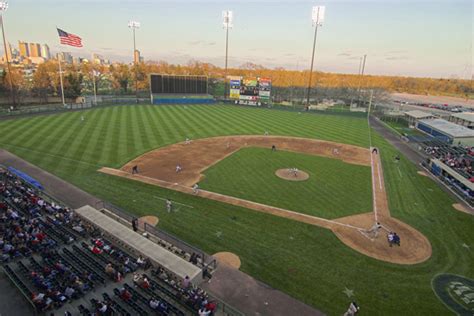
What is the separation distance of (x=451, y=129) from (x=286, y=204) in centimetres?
3880

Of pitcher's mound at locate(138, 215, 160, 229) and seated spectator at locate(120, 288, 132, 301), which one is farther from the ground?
seated spectator at locate(120, 288, 132, 301)

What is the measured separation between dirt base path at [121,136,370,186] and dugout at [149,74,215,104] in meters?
39.4

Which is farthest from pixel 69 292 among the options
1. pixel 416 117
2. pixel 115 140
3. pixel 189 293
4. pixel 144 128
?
pixel 416 117

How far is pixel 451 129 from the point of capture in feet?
152

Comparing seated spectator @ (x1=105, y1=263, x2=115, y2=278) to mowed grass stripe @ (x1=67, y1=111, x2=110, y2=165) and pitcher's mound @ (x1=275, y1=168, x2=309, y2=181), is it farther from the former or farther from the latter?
mowed grass stripe @ (x1=67, y1=111, x2=110, y2=165)

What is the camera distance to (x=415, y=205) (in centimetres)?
2548

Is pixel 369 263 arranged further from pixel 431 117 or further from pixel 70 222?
pixel 431 117

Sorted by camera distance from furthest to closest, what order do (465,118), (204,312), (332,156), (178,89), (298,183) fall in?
(178,89)
(465,118)
(332,156)
(298,183)
(204,312)

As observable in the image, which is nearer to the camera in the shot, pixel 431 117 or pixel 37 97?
pixel 431 117

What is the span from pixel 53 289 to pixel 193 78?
7658 cm

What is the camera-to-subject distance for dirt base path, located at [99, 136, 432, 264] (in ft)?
62.1

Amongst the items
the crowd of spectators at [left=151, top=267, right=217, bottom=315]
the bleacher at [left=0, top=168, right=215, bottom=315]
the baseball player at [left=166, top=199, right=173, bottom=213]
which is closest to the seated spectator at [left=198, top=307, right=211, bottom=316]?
the crowd of spectators at [left=151, top=267, right=217, bottom=315]

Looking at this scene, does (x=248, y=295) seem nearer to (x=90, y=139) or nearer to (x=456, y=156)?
(x=456, y=156)

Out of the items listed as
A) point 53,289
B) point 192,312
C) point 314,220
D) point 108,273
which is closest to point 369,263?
point 314,220
